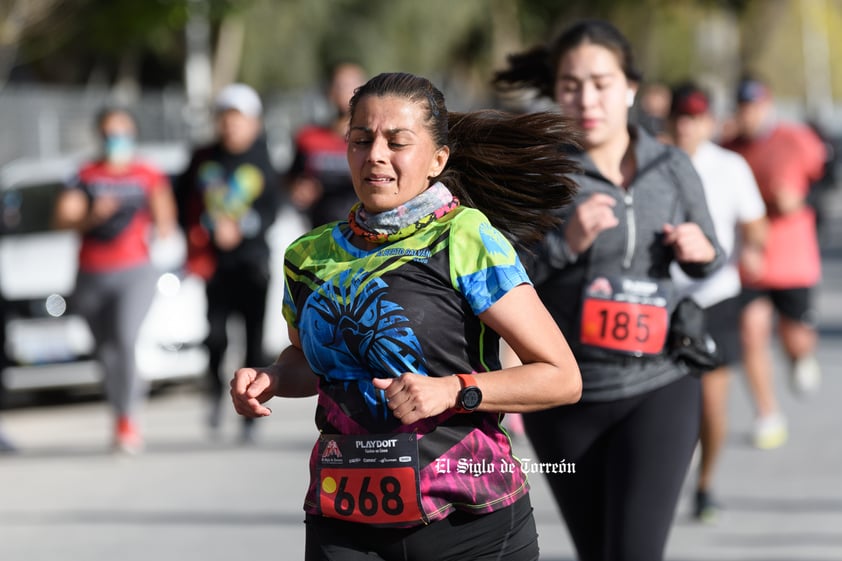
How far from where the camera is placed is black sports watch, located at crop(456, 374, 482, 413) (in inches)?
128

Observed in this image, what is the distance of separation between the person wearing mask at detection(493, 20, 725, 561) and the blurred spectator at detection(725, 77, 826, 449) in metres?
4.58

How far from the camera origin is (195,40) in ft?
96.6

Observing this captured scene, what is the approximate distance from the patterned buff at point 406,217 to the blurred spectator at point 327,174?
6.35 m

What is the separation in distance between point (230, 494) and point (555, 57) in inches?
150

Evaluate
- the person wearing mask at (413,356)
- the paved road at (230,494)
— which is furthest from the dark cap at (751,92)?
the person wearing mask at (413,356)

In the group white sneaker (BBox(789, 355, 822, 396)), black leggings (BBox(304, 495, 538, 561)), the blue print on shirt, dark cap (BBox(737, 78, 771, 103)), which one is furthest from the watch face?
white sneaker (BBox(789, 355, 822, 396))

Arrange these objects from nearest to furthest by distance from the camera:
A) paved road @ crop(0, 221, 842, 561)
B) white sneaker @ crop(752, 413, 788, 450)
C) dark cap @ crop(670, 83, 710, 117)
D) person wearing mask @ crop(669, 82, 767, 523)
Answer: paved road @ crop(0, 221, 842, 561)
person wearing mask @ crop(669, 82, 767, 523)
dark cap @ crop(670, 83, 710, 117)
white sneaker @ crop(752, 413, 788, 450)

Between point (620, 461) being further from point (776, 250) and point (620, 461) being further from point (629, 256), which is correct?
point (776, 250)

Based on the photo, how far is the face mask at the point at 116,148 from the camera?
9.70m

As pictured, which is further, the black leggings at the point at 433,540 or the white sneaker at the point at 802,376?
the white sneaker at the point at 802,376

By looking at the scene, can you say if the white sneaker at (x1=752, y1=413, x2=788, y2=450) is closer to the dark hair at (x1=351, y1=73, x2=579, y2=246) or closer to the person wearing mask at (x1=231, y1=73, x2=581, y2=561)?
the dark hair at (x1=351, y1=73, x2=579, y2=246)

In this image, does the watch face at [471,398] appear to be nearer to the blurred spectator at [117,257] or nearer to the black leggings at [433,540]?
the black leggings at [433,540]

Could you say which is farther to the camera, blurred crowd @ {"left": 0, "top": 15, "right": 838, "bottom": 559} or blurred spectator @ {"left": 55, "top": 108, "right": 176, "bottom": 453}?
blurred spectator @ {"left": 55, "top": 108, "right": 176, "bottom": 453}

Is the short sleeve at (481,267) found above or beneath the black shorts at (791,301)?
above
